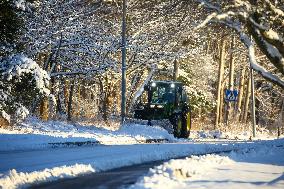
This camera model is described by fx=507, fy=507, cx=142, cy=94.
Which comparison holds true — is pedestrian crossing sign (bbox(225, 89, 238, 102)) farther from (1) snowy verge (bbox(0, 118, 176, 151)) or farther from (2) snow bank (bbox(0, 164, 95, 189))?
(2) snow bank (bbox(0, 164, 95, 189))

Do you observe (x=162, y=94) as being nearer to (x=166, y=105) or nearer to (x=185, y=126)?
(x=166, y=105)

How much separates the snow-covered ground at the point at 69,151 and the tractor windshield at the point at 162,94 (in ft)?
7.46

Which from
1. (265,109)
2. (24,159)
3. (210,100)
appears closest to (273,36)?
(24,159)

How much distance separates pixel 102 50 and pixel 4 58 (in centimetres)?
1006

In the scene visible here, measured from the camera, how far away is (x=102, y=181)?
10289 mm

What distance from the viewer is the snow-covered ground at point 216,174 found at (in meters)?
8.60

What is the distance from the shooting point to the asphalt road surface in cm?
959

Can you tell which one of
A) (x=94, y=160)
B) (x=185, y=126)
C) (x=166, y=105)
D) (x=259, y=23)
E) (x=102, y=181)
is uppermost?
(x=259, y=23)

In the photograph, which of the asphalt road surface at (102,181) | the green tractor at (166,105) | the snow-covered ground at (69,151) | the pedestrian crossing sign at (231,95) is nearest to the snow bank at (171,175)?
the asphalt road surface at (102,181)

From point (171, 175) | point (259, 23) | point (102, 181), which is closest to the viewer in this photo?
point (171, 175)

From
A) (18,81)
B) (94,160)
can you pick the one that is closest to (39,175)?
(94,160)

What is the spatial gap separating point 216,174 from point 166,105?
15029 mm

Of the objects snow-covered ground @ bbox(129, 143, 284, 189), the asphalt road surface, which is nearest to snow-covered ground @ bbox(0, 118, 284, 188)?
the asphalt road surface

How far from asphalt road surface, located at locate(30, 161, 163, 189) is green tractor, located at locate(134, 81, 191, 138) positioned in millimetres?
12411
